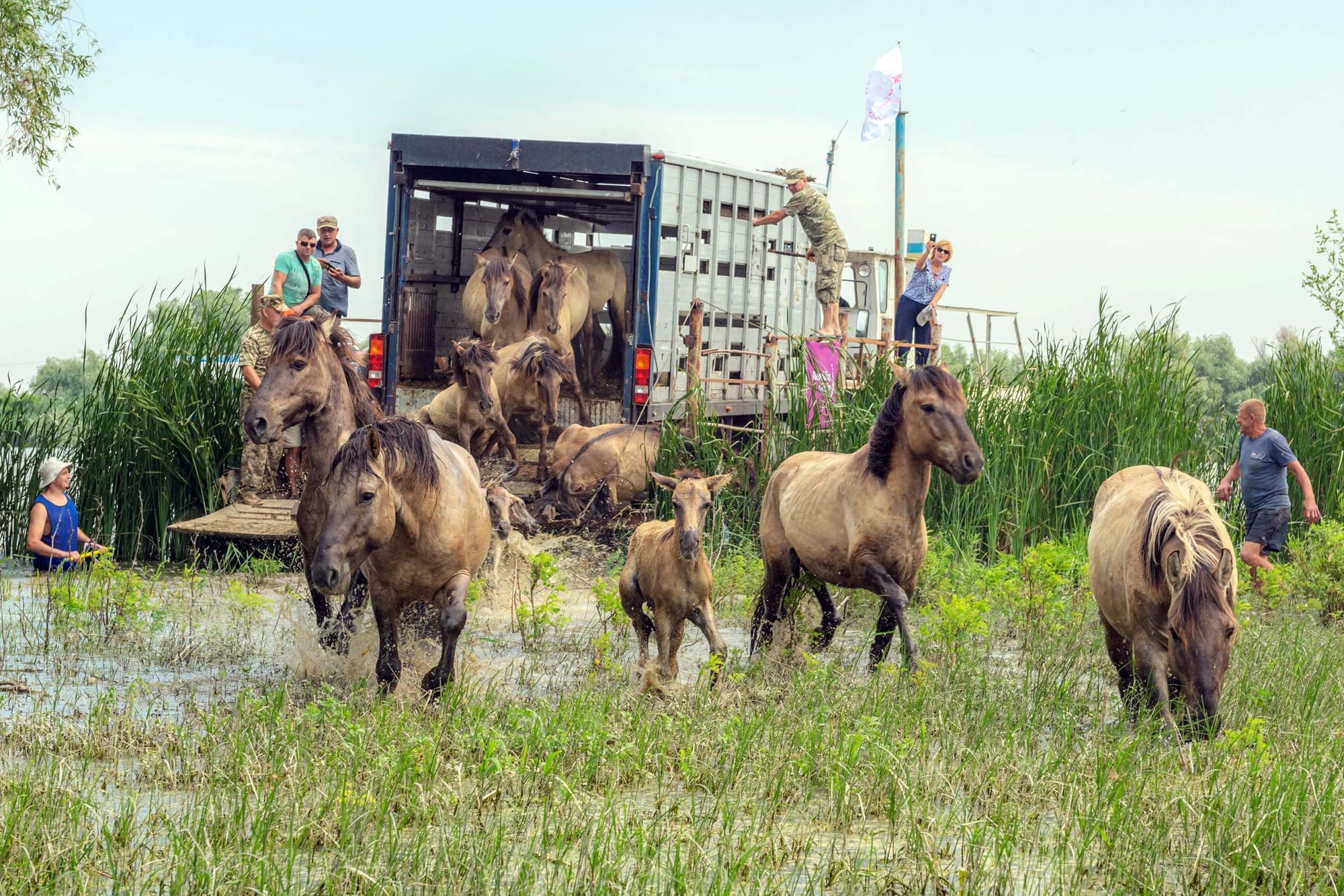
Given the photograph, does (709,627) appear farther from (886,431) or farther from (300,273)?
(300,273)

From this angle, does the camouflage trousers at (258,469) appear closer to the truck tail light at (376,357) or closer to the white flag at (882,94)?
A: the truck tail light at (376,357)

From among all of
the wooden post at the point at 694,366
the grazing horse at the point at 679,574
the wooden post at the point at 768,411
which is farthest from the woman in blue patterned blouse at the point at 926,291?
the grazing horse at the point at 679,574

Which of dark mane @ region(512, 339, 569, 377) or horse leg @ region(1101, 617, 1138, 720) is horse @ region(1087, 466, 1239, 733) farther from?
dark mane @ region(512, 339, 569, 377)

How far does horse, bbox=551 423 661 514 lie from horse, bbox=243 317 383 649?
3.99 meters

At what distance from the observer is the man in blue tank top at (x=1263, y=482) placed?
1241 centimetres

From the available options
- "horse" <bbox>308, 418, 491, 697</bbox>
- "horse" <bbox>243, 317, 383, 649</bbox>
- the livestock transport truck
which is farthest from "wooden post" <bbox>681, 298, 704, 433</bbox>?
"horse" <bbox>308, 418, 491, 697</bbox>

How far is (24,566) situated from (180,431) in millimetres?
1903

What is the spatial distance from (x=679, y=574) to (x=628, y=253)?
832 cm

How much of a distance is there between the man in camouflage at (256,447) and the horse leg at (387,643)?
450 centimetres

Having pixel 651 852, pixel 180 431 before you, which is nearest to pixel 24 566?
pixel 180 431

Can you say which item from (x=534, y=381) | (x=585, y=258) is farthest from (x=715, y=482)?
(x=585, y=258)

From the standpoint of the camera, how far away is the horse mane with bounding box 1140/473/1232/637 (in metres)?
6.12

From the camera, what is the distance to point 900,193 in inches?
705

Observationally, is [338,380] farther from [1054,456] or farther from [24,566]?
[1054,456]
